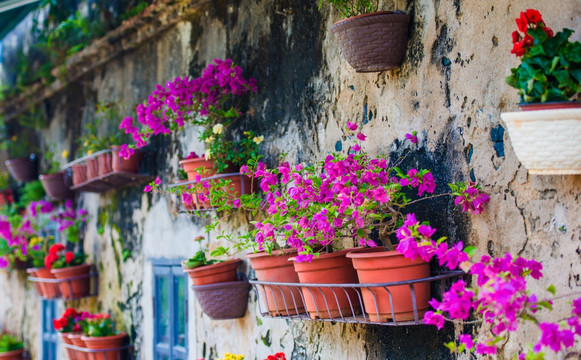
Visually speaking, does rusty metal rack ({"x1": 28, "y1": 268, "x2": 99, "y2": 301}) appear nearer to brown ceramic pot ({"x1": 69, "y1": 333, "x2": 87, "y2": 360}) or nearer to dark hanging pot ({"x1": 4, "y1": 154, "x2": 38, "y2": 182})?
brown ceramic pot ({"x1": 69, "y1": 333, "x2": 87, "y2": 360})

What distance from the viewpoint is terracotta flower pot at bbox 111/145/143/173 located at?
4.69m

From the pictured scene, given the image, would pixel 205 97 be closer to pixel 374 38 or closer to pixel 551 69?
pixel 374 38

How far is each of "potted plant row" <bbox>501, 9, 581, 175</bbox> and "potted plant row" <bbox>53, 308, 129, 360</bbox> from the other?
12.1 feet

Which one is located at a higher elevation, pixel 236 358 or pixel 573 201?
pixel 573 201

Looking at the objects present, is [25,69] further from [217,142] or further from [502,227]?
[502,227]

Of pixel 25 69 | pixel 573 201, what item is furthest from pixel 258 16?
pixel 25 69

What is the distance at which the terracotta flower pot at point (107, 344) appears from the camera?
192 inches

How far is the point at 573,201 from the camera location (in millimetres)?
2127

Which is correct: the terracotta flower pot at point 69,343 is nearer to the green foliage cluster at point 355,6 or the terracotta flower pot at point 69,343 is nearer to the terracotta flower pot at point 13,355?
the terracotta flower pot at point 13,355

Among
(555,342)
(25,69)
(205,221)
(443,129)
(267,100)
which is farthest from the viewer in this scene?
(25,69)

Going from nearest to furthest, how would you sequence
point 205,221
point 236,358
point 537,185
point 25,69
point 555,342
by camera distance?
point 555,342
point 537,185
point 236,358
point 205,221
point 25,69

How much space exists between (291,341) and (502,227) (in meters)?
1.42

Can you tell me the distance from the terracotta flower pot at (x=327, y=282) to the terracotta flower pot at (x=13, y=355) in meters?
5.04

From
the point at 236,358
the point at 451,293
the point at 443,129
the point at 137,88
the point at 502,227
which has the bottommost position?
the point at 236,358
